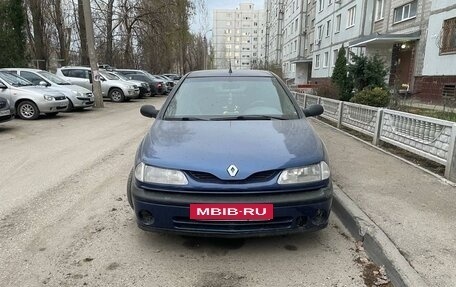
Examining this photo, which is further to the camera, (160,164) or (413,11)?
(413,11)

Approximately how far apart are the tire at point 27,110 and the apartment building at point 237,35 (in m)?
102

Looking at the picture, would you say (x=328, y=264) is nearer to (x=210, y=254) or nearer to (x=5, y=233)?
(x=210, y=254)

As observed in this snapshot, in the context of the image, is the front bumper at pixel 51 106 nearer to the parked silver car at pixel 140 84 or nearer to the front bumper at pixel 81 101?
the front bumper at pixel 81 101

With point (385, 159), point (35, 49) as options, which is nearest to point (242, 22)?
point (35, 49)

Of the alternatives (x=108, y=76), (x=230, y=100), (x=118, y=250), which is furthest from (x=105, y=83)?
(x=118, y=250)

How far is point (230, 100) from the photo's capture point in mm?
4422

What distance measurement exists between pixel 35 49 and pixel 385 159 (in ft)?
78.8

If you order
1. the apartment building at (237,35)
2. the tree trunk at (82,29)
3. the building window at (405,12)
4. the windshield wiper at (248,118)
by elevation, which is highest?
the apartment building at (237,35)

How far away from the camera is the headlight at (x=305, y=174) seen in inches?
120

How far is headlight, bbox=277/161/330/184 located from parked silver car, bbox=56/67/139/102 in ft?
57.3

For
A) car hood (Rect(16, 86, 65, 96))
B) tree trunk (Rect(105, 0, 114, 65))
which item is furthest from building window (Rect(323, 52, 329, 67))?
car hood (Rect(16, 86, 65, 96))

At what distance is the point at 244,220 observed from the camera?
301cm

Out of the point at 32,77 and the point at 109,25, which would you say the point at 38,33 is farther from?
the point at 32,77

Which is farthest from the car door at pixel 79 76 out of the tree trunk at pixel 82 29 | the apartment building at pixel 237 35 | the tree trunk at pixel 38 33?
the apartment building at pixel 237 35
